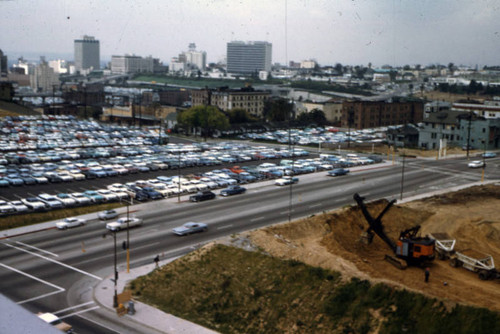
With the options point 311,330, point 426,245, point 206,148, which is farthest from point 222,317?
point 206,148

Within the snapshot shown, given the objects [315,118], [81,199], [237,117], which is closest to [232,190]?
[81,199]

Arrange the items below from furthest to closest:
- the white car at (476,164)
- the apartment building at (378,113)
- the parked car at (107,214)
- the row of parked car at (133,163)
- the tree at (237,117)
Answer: the apartment building at (378,113) → the tree at (237,117) → the white car at (476,164) → the row of parked car at (133,163) → the parked car at (107,214)

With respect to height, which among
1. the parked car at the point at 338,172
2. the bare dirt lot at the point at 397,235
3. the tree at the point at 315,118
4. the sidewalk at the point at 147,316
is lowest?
the sidewalk at the point at 147,316

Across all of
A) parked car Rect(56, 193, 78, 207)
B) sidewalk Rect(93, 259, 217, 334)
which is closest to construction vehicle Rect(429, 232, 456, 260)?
sidewalk Rect(93, 259, 217, 334)

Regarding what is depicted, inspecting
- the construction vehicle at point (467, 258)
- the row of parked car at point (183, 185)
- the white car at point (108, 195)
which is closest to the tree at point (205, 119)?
the row of parked car at point (183, 185)

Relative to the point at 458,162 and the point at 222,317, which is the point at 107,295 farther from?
the point at 458,162

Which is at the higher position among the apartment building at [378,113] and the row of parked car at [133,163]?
the apartment building at [378,113]

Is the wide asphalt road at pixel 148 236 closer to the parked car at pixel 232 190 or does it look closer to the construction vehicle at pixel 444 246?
the parked car at pixel 232 190
